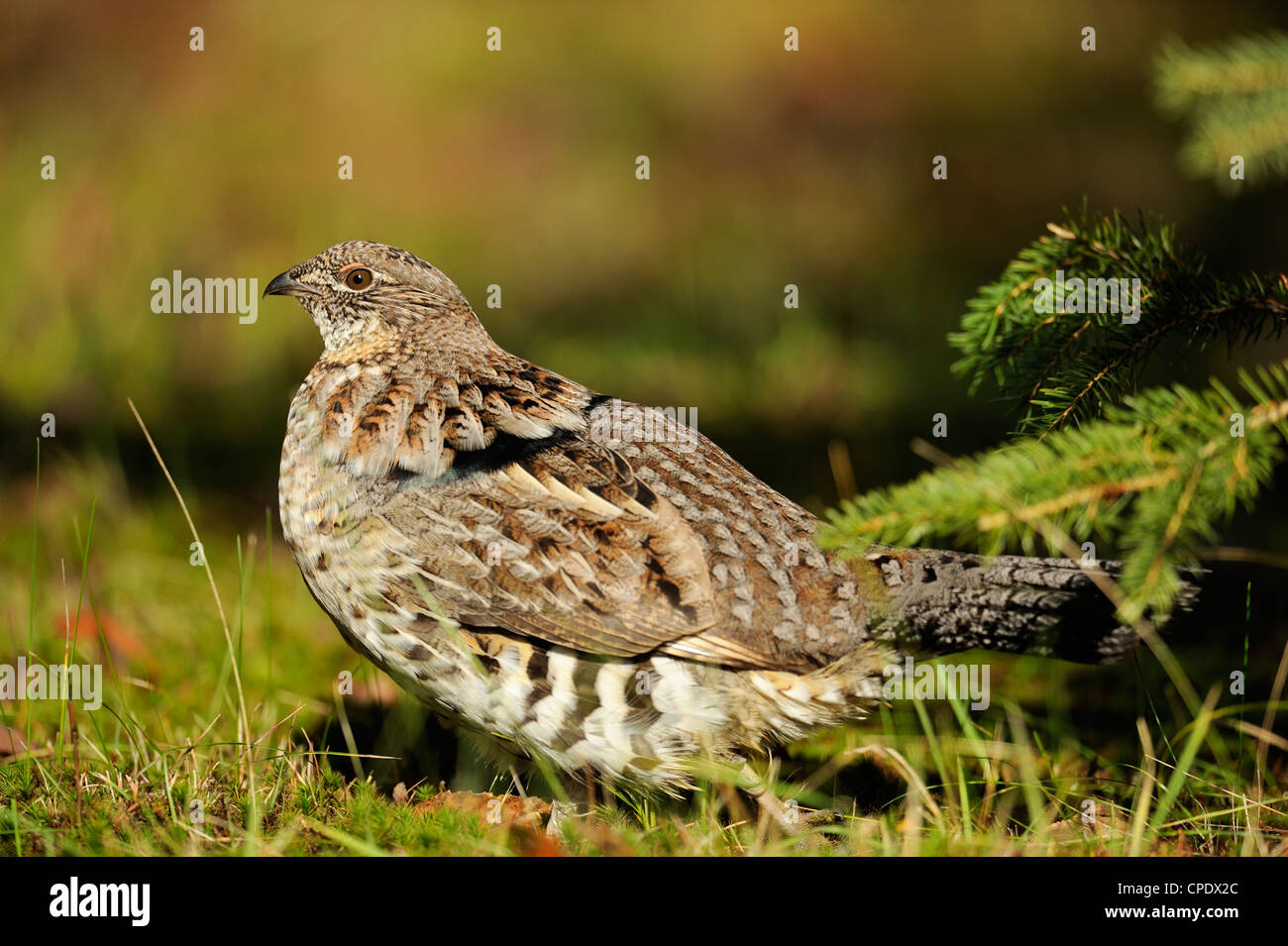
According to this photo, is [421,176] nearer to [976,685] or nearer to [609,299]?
[609,299]

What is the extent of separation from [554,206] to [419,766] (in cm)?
657

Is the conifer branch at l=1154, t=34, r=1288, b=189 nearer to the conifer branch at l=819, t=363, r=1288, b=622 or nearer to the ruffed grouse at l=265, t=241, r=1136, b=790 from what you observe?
the conifer branch at l=819, t=363, r=1288, b=622

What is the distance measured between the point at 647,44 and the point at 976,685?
873 cm

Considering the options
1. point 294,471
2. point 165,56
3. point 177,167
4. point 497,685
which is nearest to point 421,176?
point 177,167

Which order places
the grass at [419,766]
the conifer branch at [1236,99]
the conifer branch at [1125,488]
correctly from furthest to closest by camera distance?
the grass at [419,766] → the conifer branch at [1236,99] → the conifer branch at [1125,488]

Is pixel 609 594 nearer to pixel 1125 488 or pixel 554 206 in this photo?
pixel 1125 488

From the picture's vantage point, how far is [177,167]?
8844 mm

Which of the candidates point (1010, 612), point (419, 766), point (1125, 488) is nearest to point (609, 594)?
point (1010, 612)

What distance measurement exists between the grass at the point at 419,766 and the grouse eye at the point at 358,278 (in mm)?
1010

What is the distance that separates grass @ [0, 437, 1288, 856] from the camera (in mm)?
3387

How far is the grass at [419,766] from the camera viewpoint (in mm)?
3387

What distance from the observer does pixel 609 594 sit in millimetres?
3484

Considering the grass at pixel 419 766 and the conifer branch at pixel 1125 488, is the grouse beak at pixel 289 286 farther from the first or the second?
the conifer branch at pixel 1125 488

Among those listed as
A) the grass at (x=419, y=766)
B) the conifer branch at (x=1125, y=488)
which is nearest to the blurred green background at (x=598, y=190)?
the grass at (x=419, y=766)
